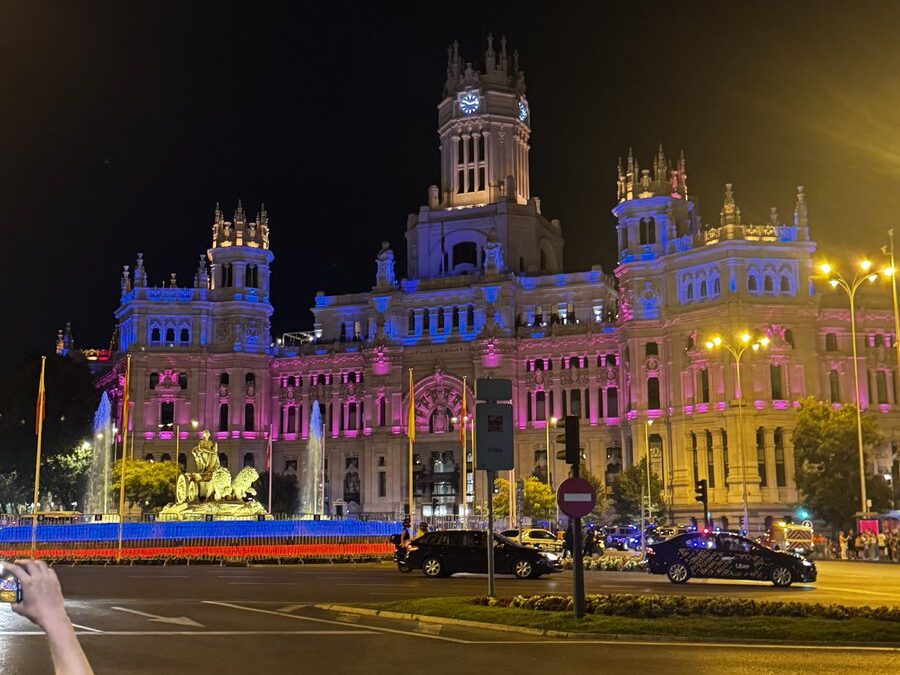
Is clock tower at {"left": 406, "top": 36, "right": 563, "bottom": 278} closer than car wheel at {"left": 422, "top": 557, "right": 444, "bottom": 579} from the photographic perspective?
No

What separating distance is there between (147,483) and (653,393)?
147 ft

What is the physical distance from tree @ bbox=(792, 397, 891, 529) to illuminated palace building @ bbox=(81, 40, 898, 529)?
16017 millimetres

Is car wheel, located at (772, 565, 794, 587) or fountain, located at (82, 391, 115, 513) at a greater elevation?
fountain, located at (82, 391, 115, 513)

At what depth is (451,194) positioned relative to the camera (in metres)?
123

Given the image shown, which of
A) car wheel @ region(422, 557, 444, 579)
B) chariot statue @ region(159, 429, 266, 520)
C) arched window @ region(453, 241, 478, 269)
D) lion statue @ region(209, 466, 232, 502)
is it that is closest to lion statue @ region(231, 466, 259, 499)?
chariot statue @ region(159, 429, 266, 520)

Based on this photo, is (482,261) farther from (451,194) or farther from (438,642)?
(438,642)

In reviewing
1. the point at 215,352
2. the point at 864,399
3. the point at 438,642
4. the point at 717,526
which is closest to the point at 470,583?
the point at 438,642

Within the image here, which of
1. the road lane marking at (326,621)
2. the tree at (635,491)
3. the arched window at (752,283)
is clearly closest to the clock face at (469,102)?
the arched window at (752,283)

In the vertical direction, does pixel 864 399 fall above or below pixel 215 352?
below

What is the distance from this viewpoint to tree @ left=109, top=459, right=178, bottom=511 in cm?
8962

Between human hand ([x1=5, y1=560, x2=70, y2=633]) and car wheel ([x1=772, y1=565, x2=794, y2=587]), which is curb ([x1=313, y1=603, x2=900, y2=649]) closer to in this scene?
car wheel ([x1=772, y1=565, x2=794, y2=587])

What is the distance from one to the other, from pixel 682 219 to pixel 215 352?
50152 mm

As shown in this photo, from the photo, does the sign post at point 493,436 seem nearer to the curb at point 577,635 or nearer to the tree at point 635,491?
the curb at point 577,635

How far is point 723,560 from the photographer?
106 ft
